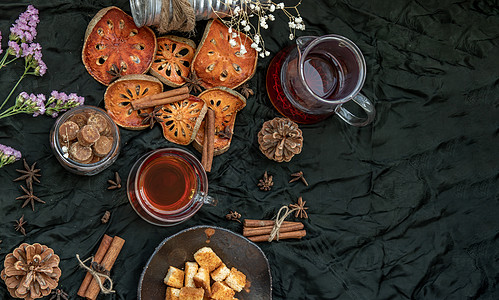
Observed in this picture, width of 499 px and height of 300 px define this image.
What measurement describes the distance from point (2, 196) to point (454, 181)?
5.62 feet

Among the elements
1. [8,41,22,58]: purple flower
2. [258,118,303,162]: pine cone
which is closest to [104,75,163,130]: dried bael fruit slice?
[8,41,22,58]: purple flower

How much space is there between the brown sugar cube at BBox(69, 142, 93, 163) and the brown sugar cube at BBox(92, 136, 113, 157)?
0.07 ft

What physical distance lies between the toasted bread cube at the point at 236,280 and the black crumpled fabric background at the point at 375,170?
153mm

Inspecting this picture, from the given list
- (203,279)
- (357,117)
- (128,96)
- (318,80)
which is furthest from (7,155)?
(357,117)

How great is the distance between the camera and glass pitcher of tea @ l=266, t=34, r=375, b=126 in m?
1.82

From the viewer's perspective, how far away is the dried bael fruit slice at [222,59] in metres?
1.84

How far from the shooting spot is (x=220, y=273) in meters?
1.80

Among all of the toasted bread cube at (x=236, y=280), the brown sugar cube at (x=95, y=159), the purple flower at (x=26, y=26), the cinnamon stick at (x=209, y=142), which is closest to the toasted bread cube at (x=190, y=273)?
the toasted bread cube at (x=236, y=280)

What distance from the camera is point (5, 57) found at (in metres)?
1.66

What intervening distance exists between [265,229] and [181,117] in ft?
1.70

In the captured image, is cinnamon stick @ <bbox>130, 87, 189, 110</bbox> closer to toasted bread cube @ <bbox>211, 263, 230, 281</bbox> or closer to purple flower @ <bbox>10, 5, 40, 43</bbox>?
purple flower @ <bbox>10, 5, 40, 43</bbox>

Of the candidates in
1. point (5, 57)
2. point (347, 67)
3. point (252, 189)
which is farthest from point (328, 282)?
point (5, 57)

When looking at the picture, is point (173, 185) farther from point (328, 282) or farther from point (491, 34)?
point (491, 34)

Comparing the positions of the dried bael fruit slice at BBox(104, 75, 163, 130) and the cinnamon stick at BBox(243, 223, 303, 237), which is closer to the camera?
the dried bael fruit slice at BBox(104, 75, 163, 130)
